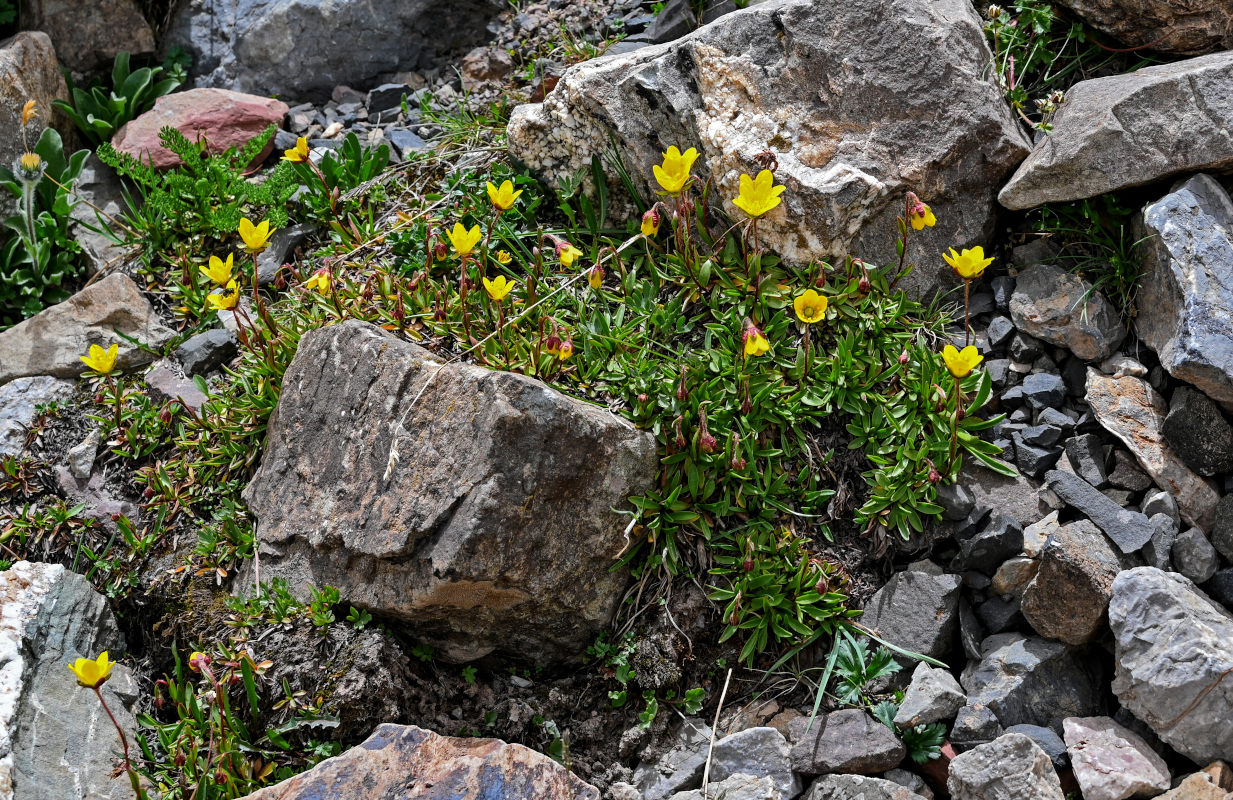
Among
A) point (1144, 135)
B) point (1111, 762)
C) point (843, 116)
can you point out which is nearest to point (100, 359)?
point (843, 116)

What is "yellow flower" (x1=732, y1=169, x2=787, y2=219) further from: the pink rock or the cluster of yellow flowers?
the pink rock

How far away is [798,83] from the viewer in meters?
4.04

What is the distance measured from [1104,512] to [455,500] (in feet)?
7.09

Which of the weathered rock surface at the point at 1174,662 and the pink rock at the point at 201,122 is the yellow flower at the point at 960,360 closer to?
the weathered rock surface at the point at 1174,662

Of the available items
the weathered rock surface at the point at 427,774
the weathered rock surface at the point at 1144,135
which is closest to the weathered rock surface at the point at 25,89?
the weathered rock surface at the point at 427,774

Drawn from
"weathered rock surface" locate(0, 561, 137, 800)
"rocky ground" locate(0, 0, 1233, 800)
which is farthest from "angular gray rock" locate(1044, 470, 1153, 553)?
"weathered rock surface" locate(0, 561, 137, 800)

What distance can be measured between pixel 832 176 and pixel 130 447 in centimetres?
303

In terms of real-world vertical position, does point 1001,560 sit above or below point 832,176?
below

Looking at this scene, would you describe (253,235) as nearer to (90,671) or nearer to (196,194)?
(196,194)

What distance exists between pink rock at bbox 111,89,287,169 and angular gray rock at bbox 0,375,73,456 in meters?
1.34

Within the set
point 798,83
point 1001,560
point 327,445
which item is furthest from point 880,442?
point 327,445

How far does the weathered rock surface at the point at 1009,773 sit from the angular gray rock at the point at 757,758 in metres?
0.52

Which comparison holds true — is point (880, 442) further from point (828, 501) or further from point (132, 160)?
point (132, 160)

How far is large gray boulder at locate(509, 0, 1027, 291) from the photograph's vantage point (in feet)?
12.7
